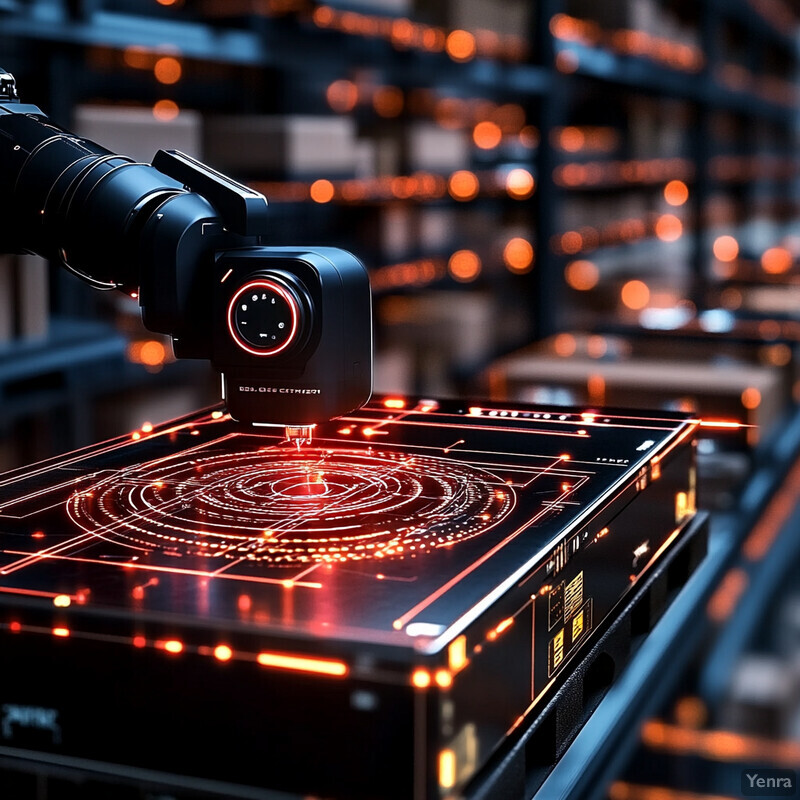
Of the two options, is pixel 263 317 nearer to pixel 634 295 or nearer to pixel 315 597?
pixel 315 597

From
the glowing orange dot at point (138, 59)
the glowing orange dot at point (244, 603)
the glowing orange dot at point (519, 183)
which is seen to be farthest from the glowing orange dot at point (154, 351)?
the glowing orange dot at point (519, 183)

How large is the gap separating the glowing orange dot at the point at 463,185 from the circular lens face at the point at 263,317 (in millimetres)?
3415

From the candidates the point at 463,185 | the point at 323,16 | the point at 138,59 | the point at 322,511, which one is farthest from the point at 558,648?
the point at 463,185

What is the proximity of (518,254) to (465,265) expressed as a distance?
415mm

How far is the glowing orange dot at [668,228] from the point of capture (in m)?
6.77

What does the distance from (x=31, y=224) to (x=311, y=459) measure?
0.28 meters

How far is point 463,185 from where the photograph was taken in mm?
4434

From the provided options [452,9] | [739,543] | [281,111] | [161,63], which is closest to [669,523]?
[739,543]

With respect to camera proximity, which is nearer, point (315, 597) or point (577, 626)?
point (315, 597)

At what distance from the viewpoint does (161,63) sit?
2936 millimetres

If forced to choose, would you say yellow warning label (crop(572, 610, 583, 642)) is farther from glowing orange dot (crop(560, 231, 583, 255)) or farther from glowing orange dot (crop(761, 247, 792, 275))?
glowing orange dot (crop(761, 247, 792, 275))

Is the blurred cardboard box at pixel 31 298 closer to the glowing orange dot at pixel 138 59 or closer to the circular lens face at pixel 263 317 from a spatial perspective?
the circular lens face at pixel 263 317

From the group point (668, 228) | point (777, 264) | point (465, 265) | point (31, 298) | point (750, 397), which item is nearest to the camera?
point (31, 298)

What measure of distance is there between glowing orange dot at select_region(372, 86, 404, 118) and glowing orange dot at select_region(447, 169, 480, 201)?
0.29 m
